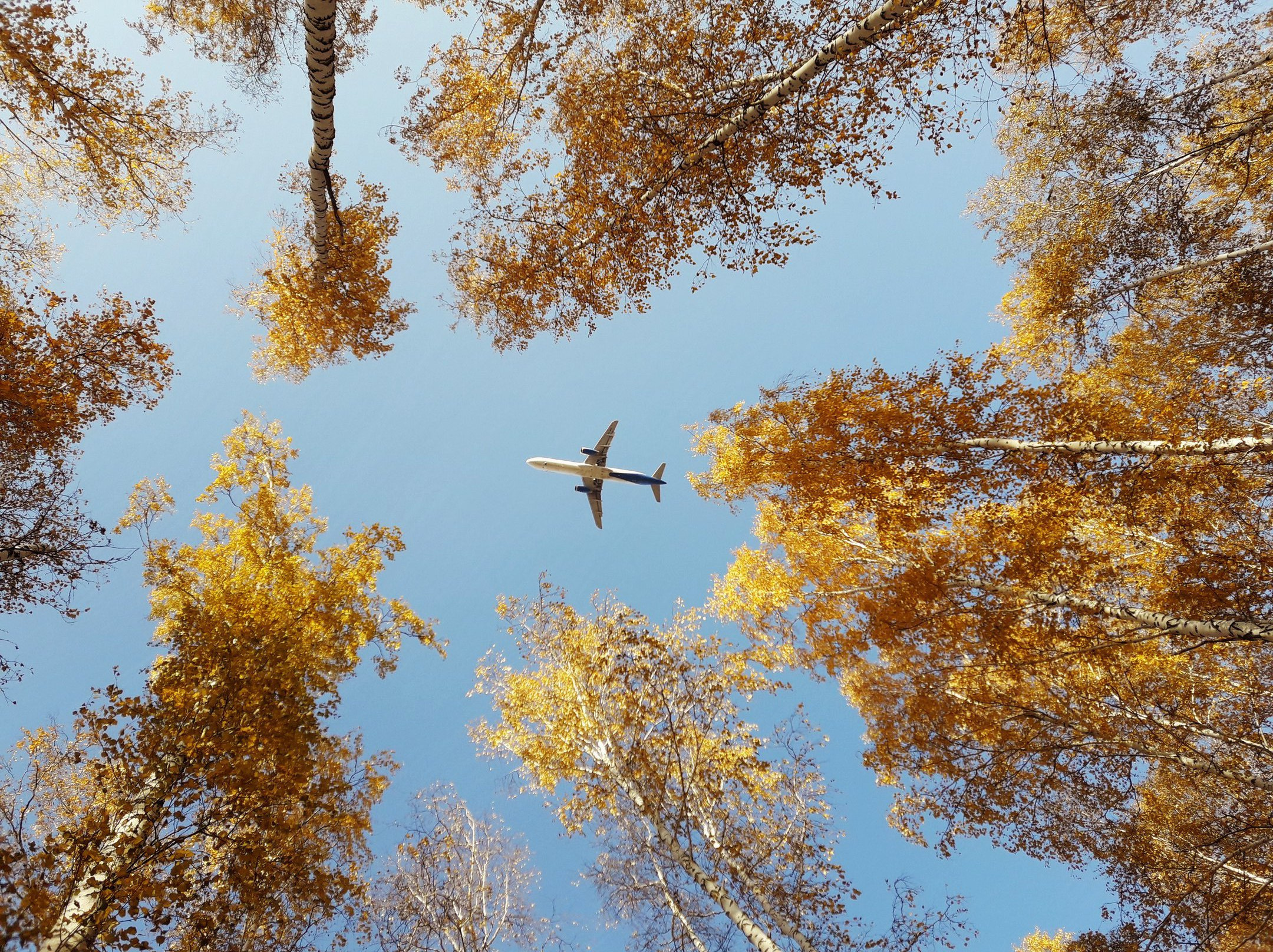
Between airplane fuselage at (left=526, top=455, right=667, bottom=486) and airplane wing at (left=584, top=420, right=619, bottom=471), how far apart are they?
0.72 ft

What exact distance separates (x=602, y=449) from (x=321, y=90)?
14606mm

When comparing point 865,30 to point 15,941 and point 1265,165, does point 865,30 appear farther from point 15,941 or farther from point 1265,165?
point 1265,165

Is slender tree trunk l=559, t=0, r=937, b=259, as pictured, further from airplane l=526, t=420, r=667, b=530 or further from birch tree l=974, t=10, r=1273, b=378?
airplane l=526, t=420, r=667, b=530

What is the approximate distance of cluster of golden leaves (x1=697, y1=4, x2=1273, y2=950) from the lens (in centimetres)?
779


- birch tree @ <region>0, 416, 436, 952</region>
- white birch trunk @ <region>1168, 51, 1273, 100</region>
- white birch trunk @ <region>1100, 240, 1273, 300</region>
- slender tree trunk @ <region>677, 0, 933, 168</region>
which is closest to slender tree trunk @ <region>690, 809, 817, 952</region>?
birch tree @ <region>0, 416, 436, 952</region>

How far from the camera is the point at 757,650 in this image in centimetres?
1356

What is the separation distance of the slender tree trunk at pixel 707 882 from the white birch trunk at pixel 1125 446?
8075 millimetres

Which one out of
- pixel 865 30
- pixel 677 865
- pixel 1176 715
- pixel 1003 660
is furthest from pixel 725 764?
pixel 865 30

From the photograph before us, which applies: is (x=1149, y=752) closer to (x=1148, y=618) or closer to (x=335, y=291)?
(x=1148, y=618)

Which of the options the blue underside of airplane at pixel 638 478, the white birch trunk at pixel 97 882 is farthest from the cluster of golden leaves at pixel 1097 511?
the white birch trunk at pixel 97 882

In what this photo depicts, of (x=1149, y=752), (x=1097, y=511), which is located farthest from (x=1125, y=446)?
(x=1149, y=752)

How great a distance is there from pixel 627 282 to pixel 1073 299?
11.3 metres

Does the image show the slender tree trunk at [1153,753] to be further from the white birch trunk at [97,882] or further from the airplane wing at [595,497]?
the airplane wing at [595,497]

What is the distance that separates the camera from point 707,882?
7.32 meters
